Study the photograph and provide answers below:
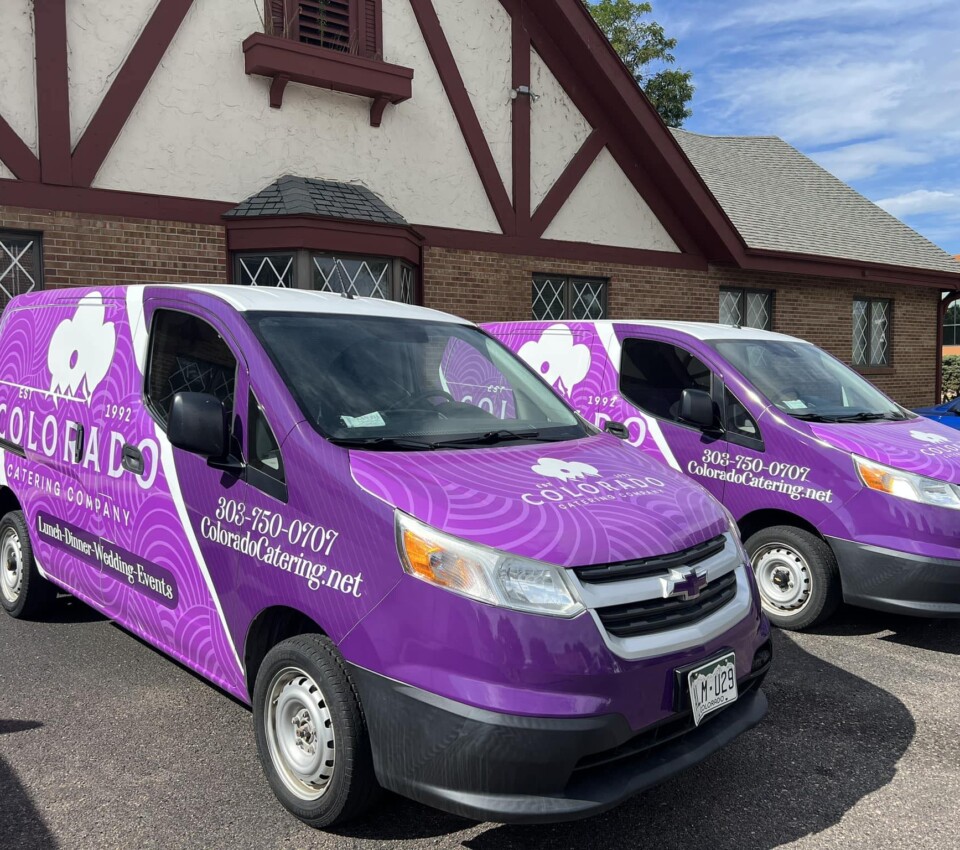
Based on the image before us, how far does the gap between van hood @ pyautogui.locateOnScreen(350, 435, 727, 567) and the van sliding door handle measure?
136cm

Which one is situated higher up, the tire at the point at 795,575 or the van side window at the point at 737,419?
the van side window at the point at 737,419

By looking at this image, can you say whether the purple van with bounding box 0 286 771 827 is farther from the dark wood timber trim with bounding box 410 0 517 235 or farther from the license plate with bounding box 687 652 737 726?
the dark wood timber trim with bounding box 410 0 517 235

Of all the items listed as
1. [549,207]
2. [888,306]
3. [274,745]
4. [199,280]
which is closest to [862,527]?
[274,745]

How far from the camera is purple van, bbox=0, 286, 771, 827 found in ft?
8.45

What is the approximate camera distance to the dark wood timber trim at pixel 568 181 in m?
11.5

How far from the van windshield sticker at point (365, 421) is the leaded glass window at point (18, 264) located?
6.18m

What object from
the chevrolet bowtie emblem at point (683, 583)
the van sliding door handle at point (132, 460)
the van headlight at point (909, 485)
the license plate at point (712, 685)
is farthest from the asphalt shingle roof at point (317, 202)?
the license plate at point (712, 685)

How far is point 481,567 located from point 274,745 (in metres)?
1.12

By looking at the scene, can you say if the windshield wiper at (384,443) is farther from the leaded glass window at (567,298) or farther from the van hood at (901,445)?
the leaded glass window at (567,298)

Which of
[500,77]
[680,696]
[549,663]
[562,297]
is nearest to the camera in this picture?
[549,663]

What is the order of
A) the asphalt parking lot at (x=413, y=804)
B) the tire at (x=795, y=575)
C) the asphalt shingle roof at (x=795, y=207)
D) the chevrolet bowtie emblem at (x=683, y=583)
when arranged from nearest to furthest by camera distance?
1. the chevrolet bowtie emblem at (x=683, y=583)
2. the asphalt parking lot at (x=413, y=804)
3. the tire at (x=795, y=575)
4. the asphalt shingle roof at (x=795, y=207)

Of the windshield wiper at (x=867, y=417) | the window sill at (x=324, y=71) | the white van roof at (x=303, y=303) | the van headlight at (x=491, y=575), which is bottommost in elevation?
the van headlight at (x=491, y=575)

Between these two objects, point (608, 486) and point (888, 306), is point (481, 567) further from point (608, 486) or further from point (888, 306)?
point (888, 306)

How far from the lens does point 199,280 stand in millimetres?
8977
